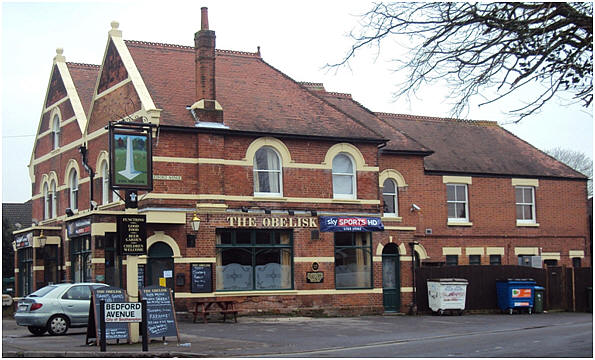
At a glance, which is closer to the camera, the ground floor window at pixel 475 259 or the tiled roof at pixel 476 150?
the ground floor window at pixel 475 259

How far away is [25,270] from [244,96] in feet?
41.4

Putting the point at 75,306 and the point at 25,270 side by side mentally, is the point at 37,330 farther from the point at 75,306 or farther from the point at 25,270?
the point at 25,270

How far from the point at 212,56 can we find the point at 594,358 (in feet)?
59.4

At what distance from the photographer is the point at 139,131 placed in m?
22.8

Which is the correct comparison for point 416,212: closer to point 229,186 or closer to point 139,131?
point 229,186

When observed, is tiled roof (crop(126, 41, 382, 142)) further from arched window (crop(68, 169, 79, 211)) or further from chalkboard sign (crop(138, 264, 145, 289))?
arched window (crop(68, 169, 79, 211))

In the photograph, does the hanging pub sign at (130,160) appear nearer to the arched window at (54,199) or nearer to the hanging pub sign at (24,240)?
the hanging pub sign at (24,240)

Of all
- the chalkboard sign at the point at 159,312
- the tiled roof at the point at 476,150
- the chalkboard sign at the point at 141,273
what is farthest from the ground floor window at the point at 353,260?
the chalkboard sign at the point at 159,312

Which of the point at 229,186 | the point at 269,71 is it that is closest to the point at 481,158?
the point at 269,71

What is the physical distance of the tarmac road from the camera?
17656 millimetres

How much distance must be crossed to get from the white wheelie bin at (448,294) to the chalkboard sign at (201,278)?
8688 millimetres

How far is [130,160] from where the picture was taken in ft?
68.7

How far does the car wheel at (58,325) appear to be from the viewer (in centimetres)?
2325

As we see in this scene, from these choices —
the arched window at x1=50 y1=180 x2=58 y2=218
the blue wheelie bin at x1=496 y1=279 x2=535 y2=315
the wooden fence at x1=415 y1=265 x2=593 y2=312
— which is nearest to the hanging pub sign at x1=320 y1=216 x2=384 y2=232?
the wooden fence at x1=415 y1=265 x2=593 y2=312
